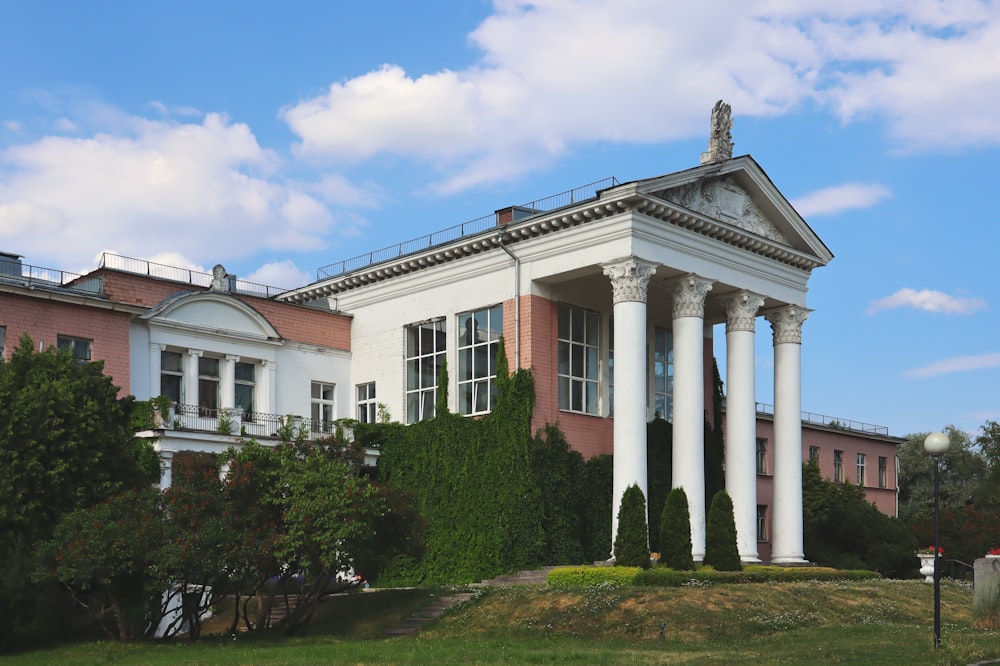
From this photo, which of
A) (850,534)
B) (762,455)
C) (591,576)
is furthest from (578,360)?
(762,455)

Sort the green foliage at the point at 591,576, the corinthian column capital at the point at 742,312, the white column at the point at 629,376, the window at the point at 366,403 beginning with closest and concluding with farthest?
the green foliage at the point at 591,576
the white column at the point at 629,376
the corinthian column capital at the point at 742,312
the window at the point at 366,403

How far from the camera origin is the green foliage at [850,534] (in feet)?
155

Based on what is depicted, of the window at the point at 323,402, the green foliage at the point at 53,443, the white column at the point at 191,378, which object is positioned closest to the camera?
the green foliage at the point at 53,443

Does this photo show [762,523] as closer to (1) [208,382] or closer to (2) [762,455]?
(2) [762,455]

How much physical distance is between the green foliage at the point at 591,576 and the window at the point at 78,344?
1514cm

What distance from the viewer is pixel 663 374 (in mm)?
42625

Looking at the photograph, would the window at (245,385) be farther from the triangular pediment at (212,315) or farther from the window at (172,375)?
the window at (172,375)

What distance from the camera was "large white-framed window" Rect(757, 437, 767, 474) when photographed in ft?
188

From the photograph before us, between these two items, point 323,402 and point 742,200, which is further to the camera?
point 323,402

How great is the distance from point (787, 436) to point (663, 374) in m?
4.93

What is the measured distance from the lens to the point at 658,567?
32.4 meters

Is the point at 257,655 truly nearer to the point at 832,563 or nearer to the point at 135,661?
the point at 135,661

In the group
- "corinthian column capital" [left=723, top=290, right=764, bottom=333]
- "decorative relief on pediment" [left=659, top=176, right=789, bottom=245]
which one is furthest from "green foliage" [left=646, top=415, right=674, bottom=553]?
"decorative relief on pediment" [left=659, top=176, right=789, bottom=245]

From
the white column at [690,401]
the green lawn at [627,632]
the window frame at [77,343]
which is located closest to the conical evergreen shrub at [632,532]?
the white column at [690,401]
